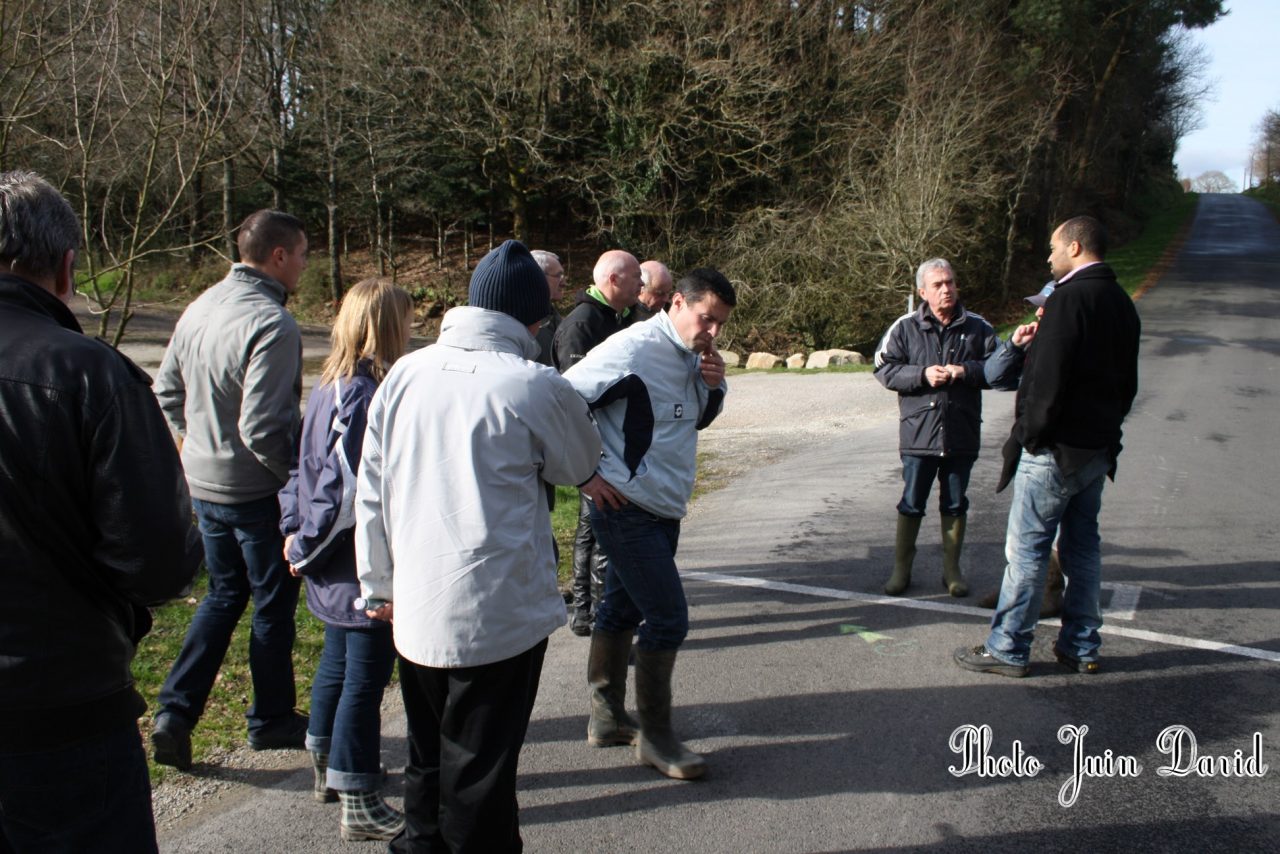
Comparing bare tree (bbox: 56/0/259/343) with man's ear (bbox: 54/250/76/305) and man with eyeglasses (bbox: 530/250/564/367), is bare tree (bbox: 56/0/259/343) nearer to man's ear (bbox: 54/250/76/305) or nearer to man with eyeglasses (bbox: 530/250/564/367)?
man with eyeglasses (bbox: 530/250/564/367)

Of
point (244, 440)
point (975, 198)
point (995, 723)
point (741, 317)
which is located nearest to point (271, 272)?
point (244, 440)

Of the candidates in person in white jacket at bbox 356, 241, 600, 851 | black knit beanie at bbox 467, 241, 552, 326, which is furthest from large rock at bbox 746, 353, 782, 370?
person in white jacket at bbox 356, 241, 600, 851

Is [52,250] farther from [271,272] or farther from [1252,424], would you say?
[1252,424]

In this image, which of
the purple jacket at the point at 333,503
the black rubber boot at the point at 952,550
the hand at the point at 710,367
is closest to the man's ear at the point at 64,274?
the purple jacket at the point at 333,503

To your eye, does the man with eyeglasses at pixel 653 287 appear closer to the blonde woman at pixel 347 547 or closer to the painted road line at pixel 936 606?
the painted road line at pixel 936 606

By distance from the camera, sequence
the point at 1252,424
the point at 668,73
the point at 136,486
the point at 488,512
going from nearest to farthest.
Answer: the point at 136,486 < the point at 488,512 < the point at 1252,424 < the point at 668,73

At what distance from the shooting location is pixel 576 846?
3176mm

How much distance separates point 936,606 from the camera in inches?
214

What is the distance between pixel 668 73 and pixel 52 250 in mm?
24371

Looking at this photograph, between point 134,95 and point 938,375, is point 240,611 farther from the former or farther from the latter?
point 134,95

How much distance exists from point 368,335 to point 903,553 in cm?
356

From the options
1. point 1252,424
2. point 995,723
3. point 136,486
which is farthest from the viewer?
point 1252,424

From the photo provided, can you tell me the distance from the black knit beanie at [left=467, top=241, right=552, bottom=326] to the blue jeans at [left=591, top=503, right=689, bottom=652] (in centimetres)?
105

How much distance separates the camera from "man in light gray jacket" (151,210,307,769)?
370 centimetres
